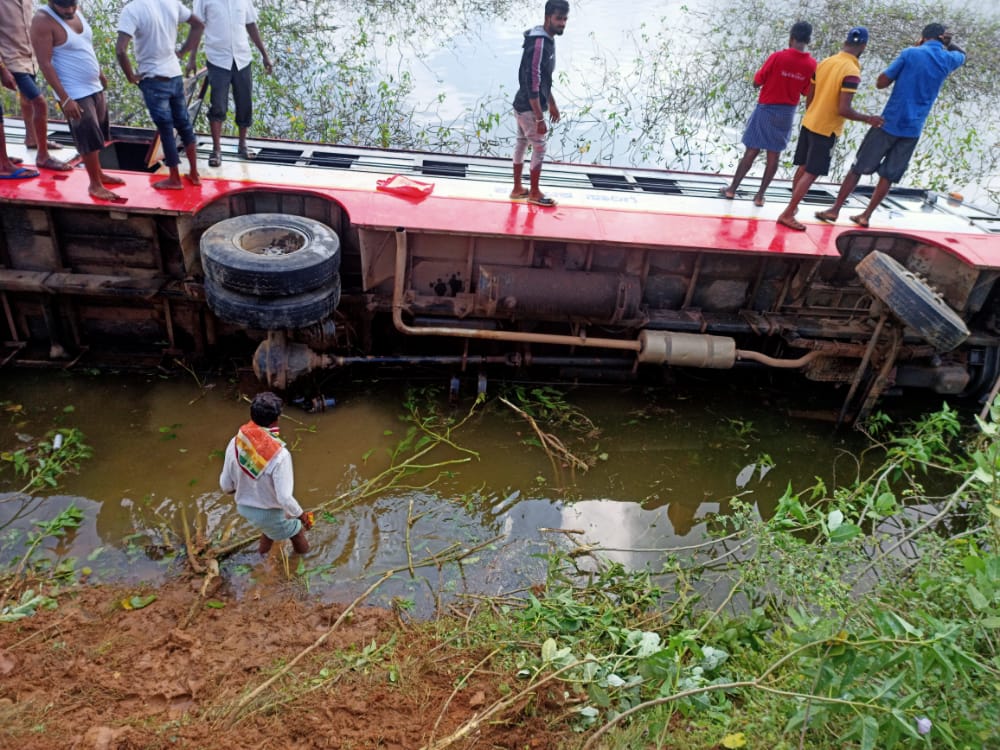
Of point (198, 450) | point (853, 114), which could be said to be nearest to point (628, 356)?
point (853, 114)

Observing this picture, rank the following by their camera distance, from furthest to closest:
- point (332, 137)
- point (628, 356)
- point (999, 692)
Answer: point (332, 137) < point (628, 356) < point (999, 692)

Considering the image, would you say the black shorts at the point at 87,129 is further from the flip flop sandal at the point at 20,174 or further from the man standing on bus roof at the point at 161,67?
the flip flop sandal at the point at 20,174

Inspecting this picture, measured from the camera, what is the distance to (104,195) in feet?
18.1

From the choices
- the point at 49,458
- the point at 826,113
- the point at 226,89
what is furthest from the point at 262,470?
the point at 826,113

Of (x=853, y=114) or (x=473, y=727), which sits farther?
(x=853, y=114)

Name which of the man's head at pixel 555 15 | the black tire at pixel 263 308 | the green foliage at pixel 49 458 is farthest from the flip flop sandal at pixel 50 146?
the man's head at pixel 555 15

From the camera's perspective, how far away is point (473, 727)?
129 inches

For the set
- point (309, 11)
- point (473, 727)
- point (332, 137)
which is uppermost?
point (309, 11)

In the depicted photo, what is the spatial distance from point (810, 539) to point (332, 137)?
841 cm

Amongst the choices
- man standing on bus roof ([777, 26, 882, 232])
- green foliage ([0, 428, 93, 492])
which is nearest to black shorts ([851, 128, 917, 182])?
man standing on bus roof ([777, 26, 882, 232])

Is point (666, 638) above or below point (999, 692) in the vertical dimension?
below

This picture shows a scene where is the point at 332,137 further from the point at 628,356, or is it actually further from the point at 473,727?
the point at 473,727

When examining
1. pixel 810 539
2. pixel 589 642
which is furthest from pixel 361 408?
pixel 810 539

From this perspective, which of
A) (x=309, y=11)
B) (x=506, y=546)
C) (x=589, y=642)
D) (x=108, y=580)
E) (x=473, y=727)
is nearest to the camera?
(x=473, y=727)
